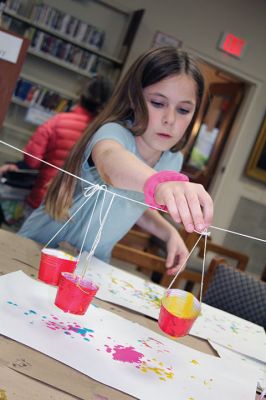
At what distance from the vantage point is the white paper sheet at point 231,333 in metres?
1.23

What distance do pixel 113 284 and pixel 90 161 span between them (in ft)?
1.25

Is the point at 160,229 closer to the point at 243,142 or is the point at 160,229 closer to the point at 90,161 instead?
the point at 90,161

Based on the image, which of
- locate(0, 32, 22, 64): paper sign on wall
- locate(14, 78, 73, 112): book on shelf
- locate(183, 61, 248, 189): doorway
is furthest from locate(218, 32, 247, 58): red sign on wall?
locate(0, 32, 22, 64): paper sign on wall

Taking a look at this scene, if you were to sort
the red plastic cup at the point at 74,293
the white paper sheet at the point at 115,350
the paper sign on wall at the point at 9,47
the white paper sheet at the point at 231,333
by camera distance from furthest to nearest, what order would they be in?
1. the paper sign on wall at the point at 9,47
2. the white paper sheet at the point at 231,333
3. the red plastic cup at the point at 74,293
4. the white paper sheet at the point at 115,350

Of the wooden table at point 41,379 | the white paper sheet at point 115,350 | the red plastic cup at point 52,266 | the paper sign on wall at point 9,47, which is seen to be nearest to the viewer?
the wooden table at point 41,379

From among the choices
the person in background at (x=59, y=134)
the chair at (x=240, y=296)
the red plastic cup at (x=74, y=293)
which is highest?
the person in background at (x=59, y=134)

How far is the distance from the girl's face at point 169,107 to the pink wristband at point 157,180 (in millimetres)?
468

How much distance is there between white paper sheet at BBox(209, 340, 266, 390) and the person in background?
1883 mm

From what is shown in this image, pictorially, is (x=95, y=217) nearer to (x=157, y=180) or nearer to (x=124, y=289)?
(x=124, y=289)

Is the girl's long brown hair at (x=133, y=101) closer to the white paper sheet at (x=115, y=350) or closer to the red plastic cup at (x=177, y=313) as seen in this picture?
the white paper sheet at (x=115, y=350)

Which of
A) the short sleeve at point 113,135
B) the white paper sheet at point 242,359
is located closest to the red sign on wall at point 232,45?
the short sleeve at point 113,135

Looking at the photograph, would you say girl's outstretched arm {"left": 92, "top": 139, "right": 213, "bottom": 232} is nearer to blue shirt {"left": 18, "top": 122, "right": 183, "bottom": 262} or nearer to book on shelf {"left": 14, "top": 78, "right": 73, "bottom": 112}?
blue shirt {"left": 18, "top": 122, "right": 183, "bottom": 262}

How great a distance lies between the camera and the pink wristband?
0.88m

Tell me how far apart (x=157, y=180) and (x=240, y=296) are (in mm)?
1208
